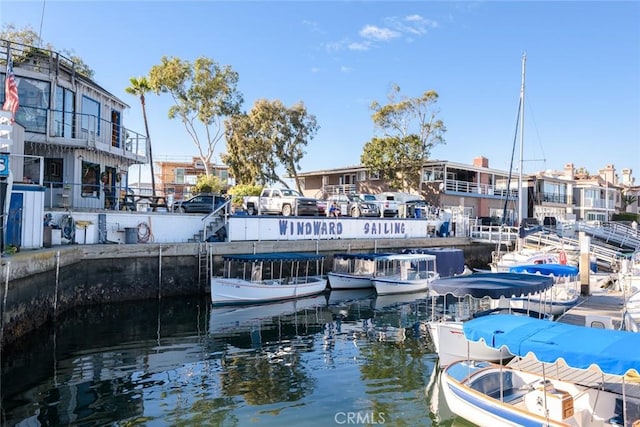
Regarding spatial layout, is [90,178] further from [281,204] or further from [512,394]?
[512,394]

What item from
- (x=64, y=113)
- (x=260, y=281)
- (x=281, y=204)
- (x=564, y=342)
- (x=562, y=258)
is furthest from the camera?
(x=281, y=204)

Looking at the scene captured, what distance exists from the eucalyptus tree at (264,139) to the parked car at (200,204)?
1873 centimetres

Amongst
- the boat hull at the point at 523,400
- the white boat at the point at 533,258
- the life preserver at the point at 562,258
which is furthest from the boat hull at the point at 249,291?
the life preserver at the point at 562,258

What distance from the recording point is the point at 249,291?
862 inches

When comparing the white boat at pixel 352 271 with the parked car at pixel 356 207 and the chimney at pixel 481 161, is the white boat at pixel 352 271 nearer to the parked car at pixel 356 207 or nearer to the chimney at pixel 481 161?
the parked car at pixel 356 207

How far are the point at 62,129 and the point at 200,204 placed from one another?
26.1 feet

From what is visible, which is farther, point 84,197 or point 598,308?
point 84,197

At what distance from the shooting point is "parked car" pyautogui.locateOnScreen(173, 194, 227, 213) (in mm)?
26984

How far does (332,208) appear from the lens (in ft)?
111

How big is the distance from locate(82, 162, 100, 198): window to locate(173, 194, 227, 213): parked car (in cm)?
441

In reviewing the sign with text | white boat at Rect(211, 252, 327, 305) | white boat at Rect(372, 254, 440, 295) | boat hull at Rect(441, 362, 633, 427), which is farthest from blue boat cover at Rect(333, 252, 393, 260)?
boat hull at Rect(441, 362, 633, 427)

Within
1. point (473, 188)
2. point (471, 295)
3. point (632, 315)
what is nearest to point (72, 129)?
point (471, 295)

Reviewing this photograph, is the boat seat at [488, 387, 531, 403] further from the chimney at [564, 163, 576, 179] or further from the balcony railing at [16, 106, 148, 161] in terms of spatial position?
the chimney at [564, 163, 576, 179]

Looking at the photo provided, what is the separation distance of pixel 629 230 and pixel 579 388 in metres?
45.1
